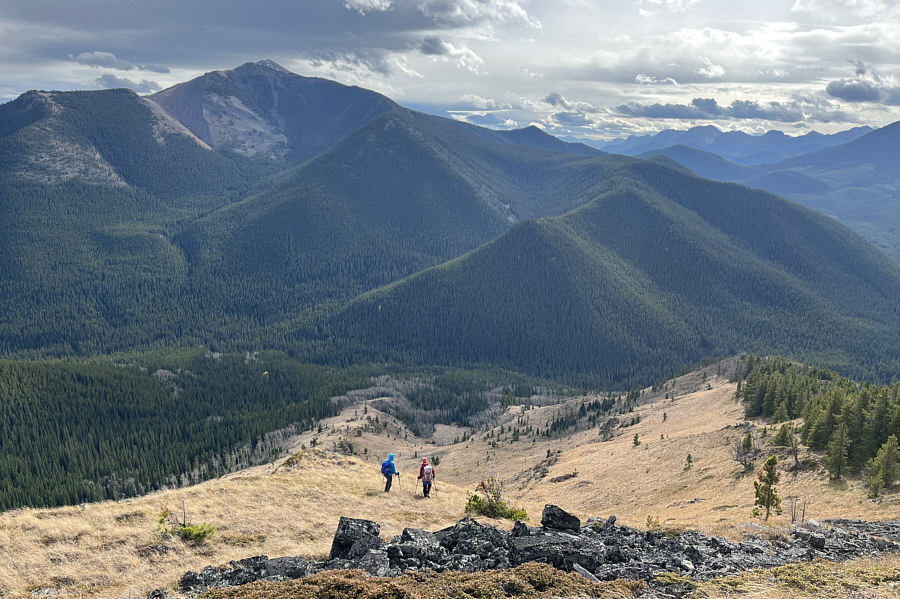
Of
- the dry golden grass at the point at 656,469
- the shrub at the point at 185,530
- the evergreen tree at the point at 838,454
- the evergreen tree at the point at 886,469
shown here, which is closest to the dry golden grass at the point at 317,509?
the dry golden grass at the point at 656,469

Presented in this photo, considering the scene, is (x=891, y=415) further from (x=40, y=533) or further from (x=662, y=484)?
(x=40, y=533)

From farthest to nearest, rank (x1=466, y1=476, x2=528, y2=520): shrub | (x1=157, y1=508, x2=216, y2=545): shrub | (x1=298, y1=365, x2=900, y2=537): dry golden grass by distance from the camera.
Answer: (x1=298, y1=365, x2=900, y2=537): dry golden grass, (x1=466, y1=476, x2=528, y2=520): shrub, (x1=157, y1=508, x2=216, y2=545): shrub

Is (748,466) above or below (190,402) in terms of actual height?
above

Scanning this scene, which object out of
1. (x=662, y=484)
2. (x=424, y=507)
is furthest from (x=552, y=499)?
(x=424, y=507)

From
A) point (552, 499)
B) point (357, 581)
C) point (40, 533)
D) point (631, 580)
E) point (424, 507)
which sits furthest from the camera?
point (552, 499)

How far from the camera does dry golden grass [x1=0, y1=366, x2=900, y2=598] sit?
28.0 m

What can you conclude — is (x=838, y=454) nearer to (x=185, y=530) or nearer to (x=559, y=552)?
(x=559, y=552)

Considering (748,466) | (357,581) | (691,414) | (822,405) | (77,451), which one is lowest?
(77,451)

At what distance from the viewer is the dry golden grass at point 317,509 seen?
2797 centimetres

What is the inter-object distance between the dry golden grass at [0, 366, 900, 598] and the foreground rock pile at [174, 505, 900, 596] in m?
2.75

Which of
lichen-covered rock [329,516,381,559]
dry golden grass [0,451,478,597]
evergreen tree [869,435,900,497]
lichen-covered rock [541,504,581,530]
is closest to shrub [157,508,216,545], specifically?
dry golden grass [0,451,478,597]

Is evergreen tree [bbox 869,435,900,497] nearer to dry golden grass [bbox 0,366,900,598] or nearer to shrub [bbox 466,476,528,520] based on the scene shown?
dry golden grass [bbox 0,366,900,598]

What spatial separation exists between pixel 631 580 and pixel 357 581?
13.5 metres

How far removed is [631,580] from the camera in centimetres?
2383
